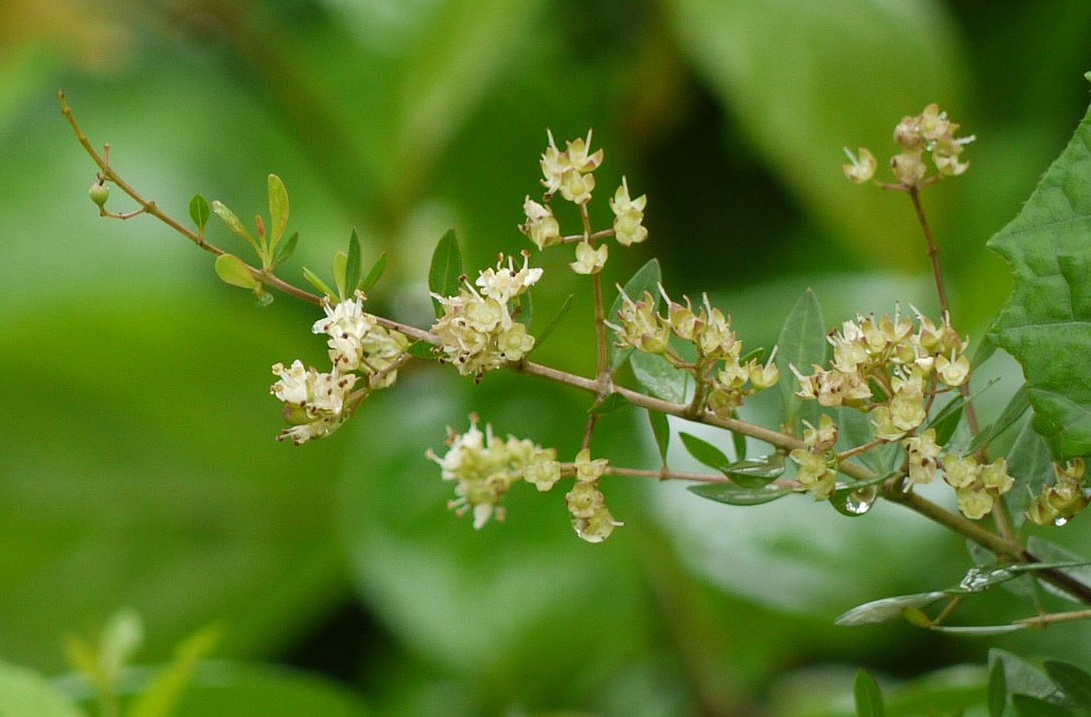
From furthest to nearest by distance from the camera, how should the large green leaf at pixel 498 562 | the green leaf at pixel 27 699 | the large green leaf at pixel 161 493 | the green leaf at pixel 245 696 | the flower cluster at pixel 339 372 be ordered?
the large green leaf at pixel 161 493, the large green leaf at pixel 498 562, the green leaf at pixel 245 696, the green leaf at pixel 27 699, the flower cluster at pixel 339 372

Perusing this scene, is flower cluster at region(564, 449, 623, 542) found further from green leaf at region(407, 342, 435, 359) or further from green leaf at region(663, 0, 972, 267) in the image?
green leaf at region(663, 0, 972, 267)

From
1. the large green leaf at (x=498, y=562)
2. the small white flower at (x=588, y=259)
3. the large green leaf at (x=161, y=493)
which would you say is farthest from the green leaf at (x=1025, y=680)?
the large green leaf at (x=161, y=493)

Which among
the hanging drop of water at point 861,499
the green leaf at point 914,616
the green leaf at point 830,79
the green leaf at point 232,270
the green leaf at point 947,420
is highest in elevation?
the green leaf at point 830,79

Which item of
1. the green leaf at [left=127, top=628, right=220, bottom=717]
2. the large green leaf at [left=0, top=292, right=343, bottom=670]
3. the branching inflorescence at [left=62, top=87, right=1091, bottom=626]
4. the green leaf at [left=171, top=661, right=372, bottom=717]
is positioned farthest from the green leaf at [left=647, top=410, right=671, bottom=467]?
the large green leaf at [left=0, top=292, right=343, bottom=670]

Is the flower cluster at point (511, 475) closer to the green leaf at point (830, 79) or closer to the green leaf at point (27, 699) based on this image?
the green leaf at point (27, 699)

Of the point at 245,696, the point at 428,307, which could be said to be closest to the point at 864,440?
the point at 245,696

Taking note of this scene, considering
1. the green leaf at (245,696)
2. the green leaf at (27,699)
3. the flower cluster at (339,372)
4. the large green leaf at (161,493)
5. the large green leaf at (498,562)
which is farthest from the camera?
the large green leaf at (161,493)
